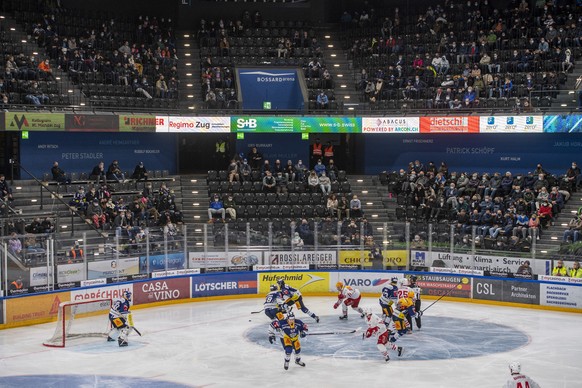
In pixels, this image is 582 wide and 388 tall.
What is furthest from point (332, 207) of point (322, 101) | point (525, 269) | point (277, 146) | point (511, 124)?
point (525, 269)

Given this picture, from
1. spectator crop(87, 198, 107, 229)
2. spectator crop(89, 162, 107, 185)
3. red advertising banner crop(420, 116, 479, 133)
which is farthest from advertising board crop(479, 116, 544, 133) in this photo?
spectator crop(87, 198, 107, 229)

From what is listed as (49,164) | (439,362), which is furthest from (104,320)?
(49,164)

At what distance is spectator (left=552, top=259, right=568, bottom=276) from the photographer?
26172 millimetres

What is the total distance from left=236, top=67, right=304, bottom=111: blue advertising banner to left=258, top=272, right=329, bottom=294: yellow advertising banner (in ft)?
38.7

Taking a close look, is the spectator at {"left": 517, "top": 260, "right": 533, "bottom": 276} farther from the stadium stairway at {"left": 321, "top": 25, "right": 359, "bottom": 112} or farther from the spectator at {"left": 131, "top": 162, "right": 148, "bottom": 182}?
the spectator at {"left": 131, "top": 162, "right": 148, "bottom": 182}

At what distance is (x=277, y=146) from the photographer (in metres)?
40.0

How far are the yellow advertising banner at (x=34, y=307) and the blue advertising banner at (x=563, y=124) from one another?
19.3 m

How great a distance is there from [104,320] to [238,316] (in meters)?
4.36

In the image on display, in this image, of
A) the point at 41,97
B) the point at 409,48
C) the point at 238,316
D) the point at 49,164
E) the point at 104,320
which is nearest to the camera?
the point at 104,320

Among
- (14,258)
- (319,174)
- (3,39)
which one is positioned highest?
(3,39)

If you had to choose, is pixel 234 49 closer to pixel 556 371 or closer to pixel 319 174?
pixel 319 174

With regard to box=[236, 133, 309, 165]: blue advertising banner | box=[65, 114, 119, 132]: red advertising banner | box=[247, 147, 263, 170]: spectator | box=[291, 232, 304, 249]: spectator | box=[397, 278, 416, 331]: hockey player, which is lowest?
box=[397, 278, 416, 331]: hockey player

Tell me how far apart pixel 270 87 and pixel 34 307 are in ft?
61.6

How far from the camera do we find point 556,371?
18875mm
